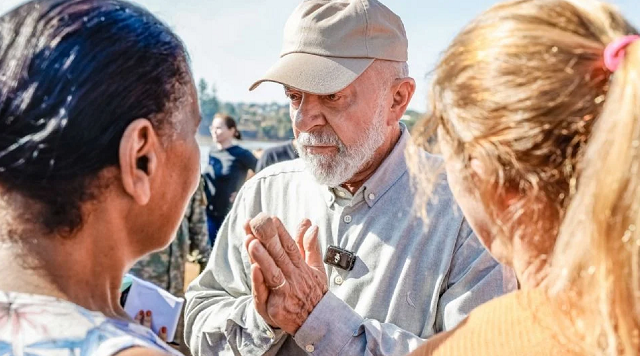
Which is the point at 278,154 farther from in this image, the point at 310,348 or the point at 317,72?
the point at 310,348

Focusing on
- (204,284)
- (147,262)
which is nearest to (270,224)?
(204,284)

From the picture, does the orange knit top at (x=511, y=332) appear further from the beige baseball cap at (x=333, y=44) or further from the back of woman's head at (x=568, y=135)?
the beige baseball cap at (x=333, y=44)

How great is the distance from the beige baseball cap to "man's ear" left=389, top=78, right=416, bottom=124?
10 centimetres

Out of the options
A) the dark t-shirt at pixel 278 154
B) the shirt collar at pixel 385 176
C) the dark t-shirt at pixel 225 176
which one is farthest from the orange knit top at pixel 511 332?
the dark t-shirt at pixel 225 176

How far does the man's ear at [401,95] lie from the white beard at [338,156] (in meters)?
0.15

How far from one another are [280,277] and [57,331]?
0.96 meters

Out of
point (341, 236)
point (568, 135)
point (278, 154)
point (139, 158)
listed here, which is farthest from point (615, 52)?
point (278, 154)

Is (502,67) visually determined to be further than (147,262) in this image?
No

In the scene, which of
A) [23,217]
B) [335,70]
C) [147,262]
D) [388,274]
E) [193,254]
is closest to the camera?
[23,217]

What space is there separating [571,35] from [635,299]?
1.43 feet

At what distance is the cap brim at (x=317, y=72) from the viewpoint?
2.26 m

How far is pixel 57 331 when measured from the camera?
90 centimetres

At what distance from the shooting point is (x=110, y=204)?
105 centimetres

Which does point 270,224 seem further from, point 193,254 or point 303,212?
point 193,254
